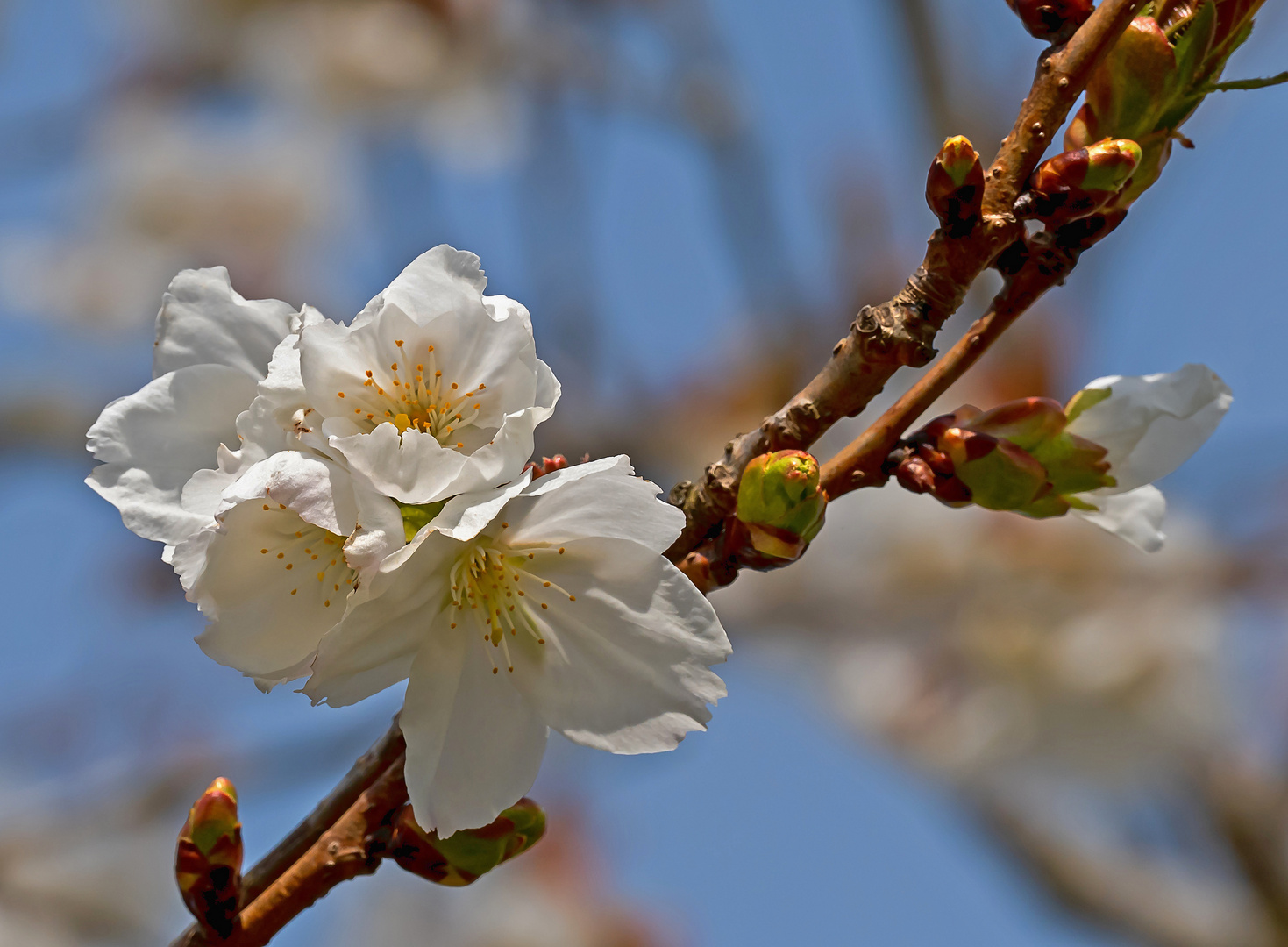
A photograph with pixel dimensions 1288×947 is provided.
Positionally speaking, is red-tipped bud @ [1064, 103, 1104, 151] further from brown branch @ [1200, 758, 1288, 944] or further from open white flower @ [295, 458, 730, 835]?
brown branch @ [1200, 758, 1288, 944]

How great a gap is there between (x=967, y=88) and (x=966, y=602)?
1.94 meters

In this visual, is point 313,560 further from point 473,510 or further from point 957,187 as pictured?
point 957,187

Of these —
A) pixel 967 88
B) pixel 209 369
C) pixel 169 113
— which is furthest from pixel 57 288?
pixel 209 369

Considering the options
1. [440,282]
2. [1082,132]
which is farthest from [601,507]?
[1082,132]

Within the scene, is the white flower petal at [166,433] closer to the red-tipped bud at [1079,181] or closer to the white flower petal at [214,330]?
the white flower petal at [214,330]

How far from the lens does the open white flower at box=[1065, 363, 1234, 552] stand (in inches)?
33.9

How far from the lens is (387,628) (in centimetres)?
67

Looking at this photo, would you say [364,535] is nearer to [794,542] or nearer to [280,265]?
[794,542]

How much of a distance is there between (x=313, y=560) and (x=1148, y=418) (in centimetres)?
64

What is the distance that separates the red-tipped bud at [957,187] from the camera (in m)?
0.70

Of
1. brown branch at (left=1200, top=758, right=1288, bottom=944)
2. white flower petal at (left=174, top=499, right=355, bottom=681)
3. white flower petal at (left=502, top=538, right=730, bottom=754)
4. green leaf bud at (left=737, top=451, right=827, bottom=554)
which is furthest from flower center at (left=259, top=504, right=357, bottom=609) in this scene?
brown branch at (left=1200, top=758, right=1288, bottom=944)

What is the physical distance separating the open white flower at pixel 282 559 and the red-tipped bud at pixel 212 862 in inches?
5.3

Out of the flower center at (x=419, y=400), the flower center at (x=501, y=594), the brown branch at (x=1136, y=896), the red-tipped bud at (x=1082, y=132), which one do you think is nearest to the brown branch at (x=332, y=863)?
the flower center at (x=501, y=594)

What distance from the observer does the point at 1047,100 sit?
2.38 feet
